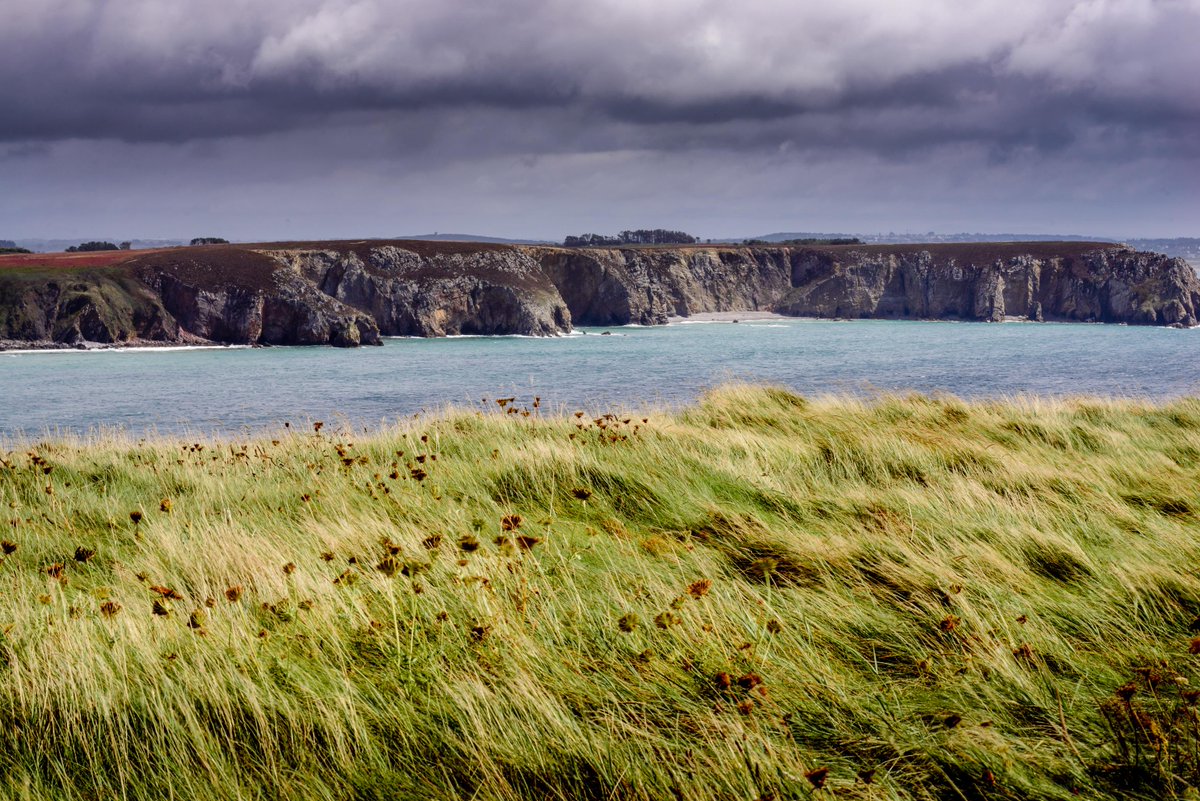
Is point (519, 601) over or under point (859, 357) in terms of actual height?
over

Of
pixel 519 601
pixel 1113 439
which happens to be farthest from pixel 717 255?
pixel 519 601

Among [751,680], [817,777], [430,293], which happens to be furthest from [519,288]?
[817,777]

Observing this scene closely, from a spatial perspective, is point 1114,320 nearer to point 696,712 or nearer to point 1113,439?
point 1113,439

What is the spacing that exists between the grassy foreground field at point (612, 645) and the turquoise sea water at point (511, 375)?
32.3 feet

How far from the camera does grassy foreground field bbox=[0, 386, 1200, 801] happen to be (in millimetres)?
2879

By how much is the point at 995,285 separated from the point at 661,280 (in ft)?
129

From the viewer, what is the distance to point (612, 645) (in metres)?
3.67

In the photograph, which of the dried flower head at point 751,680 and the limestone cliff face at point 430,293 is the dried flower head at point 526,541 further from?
the limestone cliff face at point 430,293

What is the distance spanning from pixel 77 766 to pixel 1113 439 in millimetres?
10842

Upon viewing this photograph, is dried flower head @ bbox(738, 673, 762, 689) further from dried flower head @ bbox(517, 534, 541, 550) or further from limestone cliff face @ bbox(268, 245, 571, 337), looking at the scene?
limestone cliff face @ bbox(268, 245, 571, 337)

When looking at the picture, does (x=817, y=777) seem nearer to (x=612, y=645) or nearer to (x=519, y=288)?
(x=612, y=645)

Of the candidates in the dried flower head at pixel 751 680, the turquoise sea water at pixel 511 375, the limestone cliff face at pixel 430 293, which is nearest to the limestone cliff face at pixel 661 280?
the limestone cliff face at pixel 430 293

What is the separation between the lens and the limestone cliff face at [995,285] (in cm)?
9750

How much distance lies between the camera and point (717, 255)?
365ft
